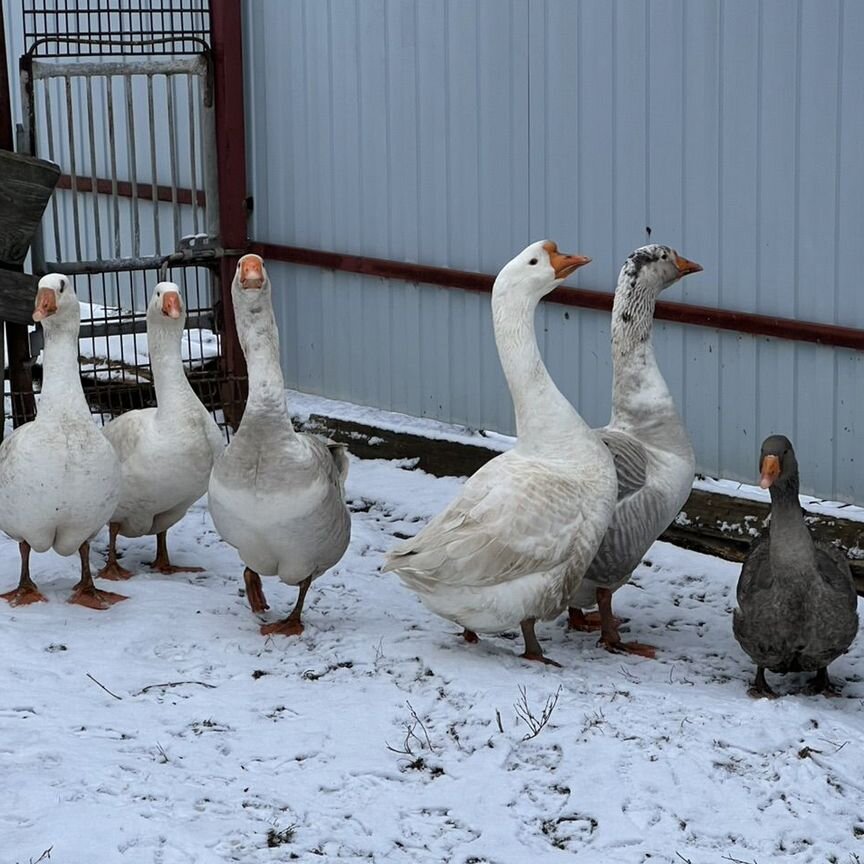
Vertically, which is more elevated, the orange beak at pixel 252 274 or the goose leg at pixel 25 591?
the orange beak at pixel 252 274

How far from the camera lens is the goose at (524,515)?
5.65 metres

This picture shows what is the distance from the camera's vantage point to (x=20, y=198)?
836cm

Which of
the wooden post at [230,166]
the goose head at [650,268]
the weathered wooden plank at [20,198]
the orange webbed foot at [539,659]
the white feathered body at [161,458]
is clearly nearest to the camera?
the orange webbed foot at [539,659]

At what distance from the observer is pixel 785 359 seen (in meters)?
7.45

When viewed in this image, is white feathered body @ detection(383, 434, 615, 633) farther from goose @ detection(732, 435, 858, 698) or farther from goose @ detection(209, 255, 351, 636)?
goose @ detection(732, 435, 858, 698)

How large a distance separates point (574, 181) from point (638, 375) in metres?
1.98

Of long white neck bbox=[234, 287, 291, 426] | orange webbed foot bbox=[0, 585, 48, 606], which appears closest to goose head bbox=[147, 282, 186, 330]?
long white neck bbox=[234, 287, 291, 426]

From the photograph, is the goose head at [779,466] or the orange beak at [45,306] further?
the orange beak at [45,306]

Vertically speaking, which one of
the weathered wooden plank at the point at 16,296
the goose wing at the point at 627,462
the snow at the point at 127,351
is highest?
the weathered wooden plank at the point at 16,296

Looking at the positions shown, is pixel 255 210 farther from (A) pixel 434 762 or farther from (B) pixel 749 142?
(A) pixel 434 762

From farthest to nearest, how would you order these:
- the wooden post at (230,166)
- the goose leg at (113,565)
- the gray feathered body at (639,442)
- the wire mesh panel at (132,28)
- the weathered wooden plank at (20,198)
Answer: the wooden post at (230,166) < the wire mesh panel at (132,28) < the weathered wooden plank at (20,198) < the goose leg at (113,565) < the gray feathered body at (639,442)

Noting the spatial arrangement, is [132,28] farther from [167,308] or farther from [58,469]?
[58,469]

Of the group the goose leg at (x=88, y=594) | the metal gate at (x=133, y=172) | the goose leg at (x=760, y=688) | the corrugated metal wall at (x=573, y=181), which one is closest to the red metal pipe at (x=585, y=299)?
the corrugated metal wall at (x=573, y=181)

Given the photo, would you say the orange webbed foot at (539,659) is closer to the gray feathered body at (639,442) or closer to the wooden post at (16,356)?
the gray feathered body at (639,442)
